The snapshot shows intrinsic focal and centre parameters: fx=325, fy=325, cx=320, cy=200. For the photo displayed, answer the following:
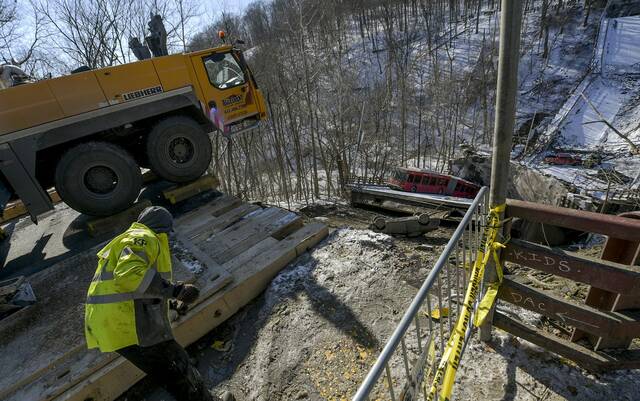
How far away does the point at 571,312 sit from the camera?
257 centimetres

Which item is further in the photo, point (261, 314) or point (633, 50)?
point (633, 50)

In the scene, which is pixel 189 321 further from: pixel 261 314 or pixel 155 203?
pixel 155 203

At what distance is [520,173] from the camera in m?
12.5

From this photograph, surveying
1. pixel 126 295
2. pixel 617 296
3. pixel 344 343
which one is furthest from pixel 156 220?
pixel 617 296

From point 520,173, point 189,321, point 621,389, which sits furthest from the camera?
point 520,173

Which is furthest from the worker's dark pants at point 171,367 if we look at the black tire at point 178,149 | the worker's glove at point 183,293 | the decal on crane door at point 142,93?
the decal on crane door at point 142,93

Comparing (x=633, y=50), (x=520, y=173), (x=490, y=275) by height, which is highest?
(x=490, y=275)

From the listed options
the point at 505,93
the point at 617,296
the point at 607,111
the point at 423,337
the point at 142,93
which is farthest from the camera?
the point at 607,111

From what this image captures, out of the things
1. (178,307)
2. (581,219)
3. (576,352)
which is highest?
(581,219)

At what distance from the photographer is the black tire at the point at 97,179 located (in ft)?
16.9

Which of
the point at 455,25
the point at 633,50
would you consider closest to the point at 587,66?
the point at 633,50

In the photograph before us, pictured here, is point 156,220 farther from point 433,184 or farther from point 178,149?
point 433,184

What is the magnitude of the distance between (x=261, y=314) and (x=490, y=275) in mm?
2820

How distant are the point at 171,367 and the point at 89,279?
2.55 metres
